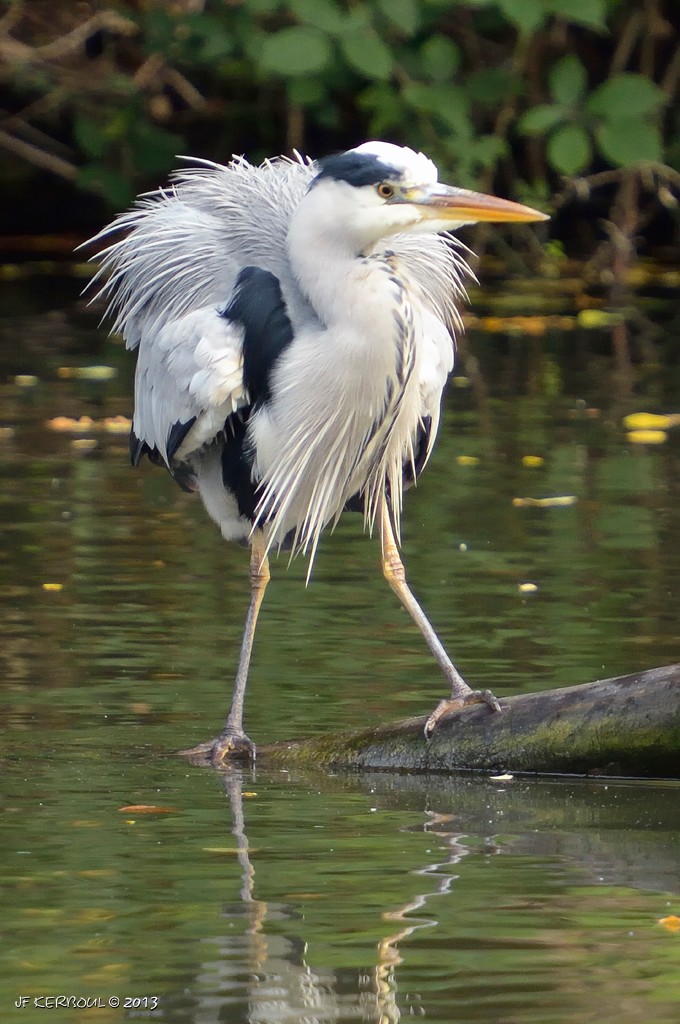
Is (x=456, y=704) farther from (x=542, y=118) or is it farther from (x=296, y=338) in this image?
(x=542, y=118)

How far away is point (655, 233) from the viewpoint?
62.2 feet

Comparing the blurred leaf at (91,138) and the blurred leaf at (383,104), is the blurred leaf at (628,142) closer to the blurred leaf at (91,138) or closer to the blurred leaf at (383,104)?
the blurred leaf at (383,104)

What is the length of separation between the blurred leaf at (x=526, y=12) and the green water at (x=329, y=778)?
4415 millimetres

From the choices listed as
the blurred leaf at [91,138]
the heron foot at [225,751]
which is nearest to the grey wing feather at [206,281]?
the heron foot at [225,751]

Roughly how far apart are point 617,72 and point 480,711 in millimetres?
11412

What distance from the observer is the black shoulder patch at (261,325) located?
5.62m

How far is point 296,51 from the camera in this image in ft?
46.8

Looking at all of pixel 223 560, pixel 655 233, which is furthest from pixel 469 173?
pixel 223 560

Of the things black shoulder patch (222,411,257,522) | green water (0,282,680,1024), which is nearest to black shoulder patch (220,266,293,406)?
black shoulder patch (222,411,257,522)

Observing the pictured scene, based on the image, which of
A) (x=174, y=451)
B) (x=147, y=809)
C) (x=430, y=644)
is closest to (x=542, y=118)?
(x=174, y=451)

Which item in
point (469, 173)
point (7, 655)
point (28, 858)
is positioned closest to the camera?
point (28, 858)

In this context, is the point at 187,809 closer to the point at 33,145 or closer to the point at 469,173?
the point at 469,173

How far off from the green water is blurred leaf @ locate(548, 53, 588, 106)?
4.91 meters

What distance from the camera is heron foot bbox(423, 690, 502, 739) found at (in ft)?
17.2
